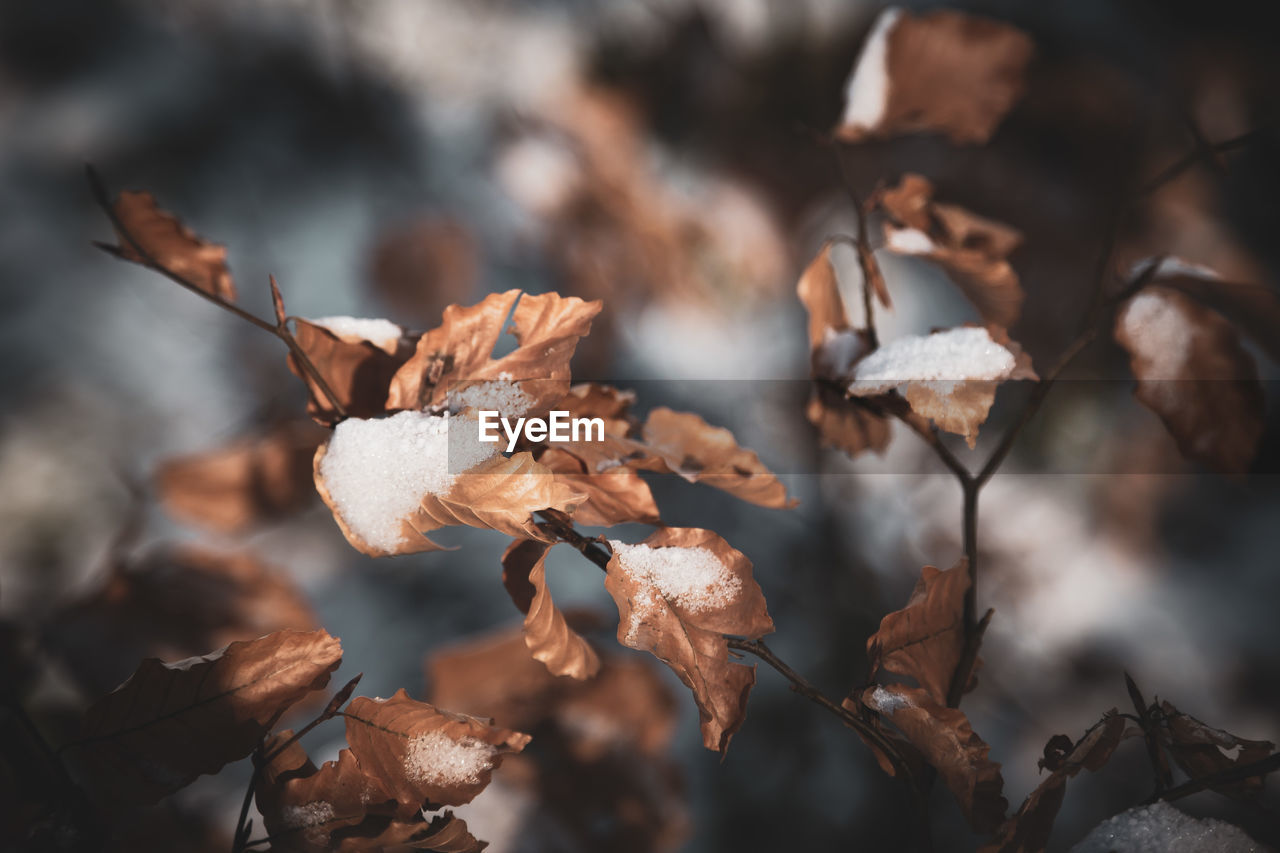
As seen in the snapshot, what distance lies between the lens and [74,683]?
0.98 ft

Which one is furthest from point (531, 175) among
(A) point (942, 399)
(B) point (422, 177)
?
(A) point (942, 399)

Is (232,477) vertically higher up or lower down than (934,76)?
lower down

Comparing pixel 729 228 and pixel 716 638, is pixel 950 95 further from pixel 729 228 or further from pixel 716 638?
pixel 716 638

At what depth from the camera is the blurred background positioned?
35 cm

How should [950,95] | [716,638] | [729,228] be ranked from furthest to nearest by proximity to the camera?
1. [729,228]
2. [950,95]
3. [716,638]

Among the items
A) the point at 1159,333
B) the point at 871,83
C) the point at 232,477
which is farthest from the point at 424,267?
the point at 1159,333

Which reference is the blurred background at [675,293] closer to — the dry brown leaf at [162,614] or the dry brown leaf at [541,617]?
the dry brown leaf at [162,614]

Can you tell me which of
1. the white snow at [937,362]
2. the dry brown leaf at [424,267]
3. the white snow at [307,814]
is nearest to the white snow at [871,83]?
the white snow at [937,362]

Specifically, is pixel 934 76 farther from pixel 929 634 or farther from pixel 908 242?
pixel 929 634

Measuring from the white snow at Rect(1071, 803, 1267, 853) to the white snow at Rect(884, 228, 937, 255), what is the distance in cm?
20

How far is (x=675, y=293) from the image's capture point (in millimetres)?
442

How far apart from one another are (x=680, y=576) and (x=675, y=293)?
27 cm

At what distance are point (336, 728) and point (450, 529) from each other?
0.12 meters

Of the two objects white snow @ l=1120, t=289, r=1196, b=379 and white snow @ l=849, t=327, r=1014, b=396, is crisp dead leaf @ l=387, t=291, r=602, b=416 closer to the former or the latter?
white snow @ l=849, t=327, r=1014, b=396
